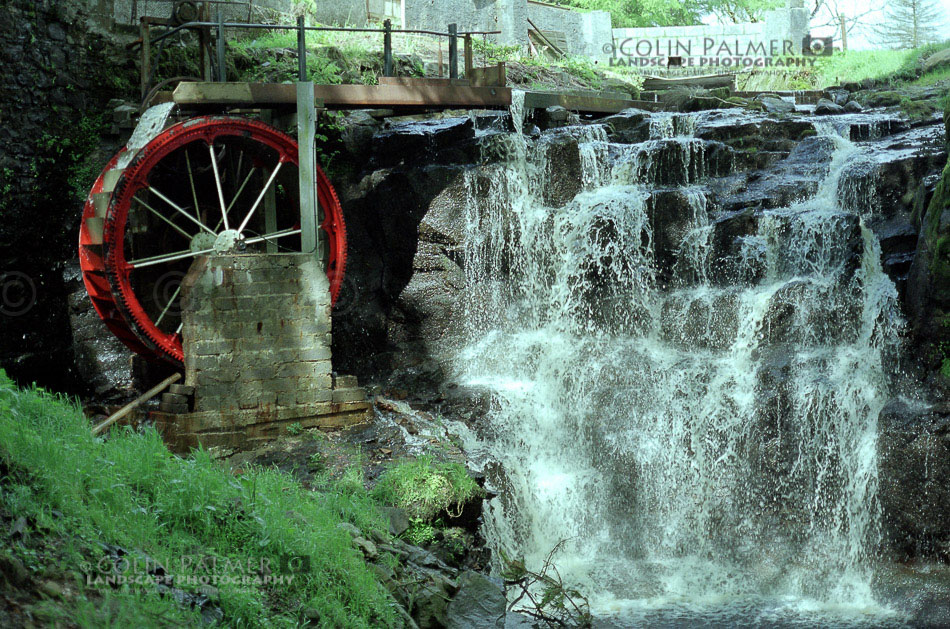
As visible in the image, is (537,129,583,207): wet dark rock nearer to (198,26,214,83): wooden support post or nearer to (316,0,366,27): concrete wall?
(198,26,214,83): wooden support post

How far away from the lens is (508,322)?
39.5ft

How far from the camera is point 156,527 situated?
550 cm

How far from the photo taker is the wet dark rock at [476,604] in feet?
21.0

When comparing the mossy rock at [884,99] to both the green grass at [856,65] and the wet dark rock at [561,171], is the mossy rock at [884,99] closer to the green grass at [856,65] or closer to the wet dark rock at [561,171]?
the green grass at [856,65]

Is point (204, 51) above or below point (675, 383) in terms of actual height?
above

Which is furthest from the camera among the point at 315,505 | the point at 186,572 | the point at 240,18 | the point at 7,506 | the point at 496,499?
the point at 240,18

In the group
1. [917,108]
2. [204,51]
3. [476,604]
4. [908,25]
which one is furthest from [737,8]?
[476,604]

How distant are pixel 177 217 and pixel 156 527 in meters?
7.48

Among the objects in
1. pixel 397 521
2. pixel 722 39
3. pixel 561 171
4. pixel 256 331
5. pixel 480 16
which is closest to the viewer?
pixel 397 521

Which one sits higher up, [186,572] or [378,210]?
[378,210]

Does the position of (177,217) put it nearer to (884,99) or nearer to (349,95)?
(349,95)

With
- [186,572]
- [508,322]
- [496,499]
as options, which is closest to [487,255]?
[508,322]

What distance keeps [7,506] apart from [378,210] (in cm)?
827

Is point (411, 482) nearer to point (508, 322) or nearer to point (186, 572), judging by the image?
point (186, 572)
